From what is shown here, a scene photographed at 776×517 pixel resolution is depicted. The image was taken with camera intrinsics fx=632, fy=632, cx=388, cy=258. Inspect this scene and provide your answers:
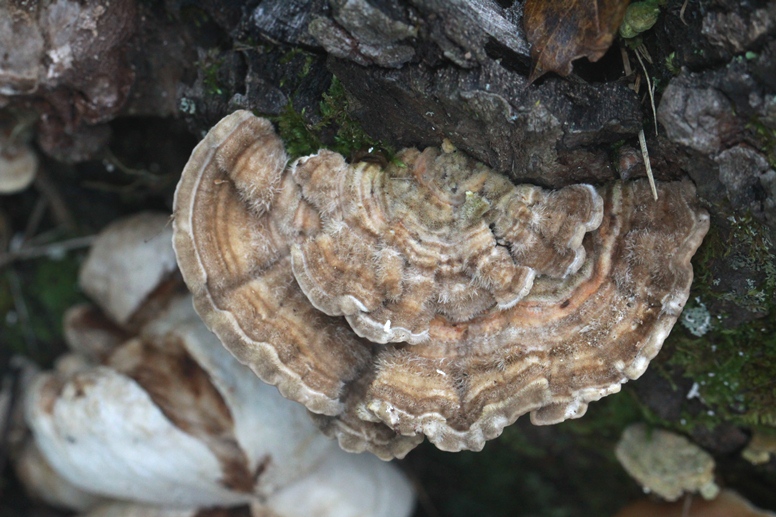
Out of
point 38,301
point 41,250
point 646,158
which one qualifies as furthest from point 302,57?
point 38,301

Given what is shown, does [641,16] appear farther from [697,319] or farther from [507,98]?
[697,319]

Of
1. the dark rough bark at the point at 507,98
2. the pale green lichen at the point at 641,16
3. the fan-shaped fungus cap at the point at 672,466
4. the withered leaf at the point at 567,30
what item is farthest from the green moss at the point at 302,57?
the fan-shaped fungus cap at the point at 672,466

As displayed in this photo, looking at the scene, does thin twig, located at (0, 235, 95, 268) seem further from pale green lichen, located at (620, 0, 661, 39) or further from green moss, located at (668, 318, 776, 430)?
green moss, located at (668, 318, 776, 430)

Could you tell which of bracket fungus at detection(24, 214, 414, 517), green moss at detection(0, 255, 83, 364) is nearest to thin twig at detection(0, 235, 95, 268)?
A: green moss at detection(0, 255, 83, 364)

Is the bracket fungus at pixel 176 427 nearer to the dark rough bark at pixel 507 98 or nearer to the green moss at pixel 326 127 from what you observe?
the dark rough bark at pixel 507 98

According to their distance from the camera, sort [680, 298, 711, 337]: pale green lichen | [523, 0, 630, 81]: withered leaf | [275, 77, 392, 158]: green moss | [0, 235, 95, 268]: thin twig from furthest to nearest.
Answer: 1. [0, 235, 95, 268]: thin twig
2. [680, 298, 711, 337]: pale green lichen
3. [275, 77, 392, 158]: green moss
4. [523, 0, 630, 81]: withered leaf

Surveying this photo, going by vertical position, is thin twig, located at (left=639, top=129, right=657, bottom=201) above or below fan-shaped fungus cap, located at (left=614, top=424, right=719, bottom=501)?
above
